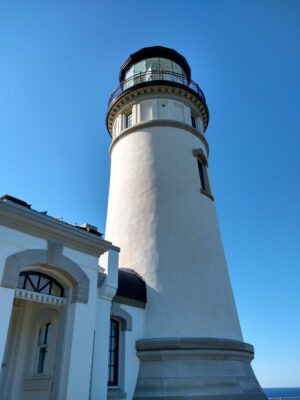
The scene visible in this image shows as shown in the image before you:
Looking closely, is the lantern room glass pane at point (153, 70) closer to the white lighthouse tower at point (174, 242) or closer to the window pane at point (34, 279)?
the white lighthouse tower at point (174, 242)

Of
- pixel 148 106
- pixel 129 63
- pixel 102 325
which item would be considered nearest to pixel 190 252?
pixel 102 325

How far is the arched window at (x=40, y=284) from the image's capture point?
26.3 feet

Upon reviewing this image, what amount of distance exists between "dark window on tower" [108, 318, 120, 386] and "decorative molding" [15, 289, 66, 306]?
9.15ft

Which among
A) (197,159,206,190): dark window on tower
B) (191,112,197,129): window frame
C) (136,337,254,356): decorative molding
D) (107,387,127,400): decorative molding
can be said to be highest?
(191,112,197,129): window frame

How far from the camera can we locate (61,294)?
861 centimetres

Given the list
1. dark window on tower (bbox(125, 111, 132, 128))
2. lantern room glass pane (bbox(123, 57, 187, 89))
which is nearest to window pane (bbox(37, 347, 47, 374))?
dark window on tower (bbox(125, 111, 132, 128))

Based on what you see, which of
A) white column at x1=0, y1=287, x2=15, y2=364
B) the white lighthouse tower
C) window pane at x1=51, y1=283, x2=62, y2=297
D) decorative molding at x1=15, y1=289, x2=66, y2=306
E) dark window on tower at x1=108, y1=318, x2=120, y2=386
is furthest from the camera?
the white lighthouse tower

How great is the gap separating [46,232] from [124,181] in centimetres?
730

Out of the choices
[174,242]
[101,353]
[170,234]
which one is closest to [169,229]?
[170,234]

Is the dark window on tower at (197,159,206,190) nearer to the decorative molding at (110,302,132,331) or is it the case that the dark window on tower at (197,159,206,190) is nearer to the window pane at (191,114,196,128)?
the window pane at (191,114,196,128)

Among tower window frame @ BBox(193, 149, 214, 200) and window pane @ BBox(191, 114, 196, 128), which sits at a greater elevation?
window pane @ BBox(191, 114, 196, 128)

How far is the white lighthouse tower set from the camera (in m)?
10.1

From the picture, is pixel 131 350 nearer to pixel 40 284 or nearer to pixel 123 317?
pixel 123 317

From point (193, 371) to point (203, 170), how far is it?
9128 millimetres
